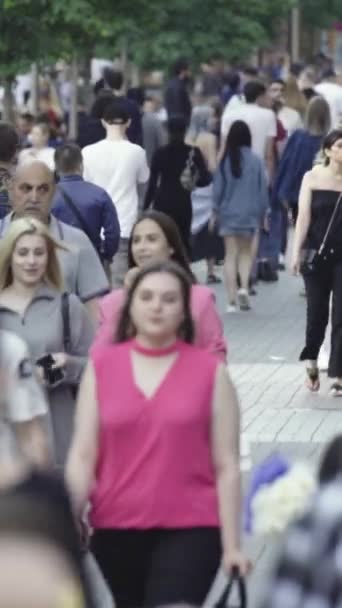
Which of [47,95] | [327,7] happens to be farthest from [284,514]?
[327,7]

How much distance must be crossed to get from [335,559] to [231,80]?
3071 cm

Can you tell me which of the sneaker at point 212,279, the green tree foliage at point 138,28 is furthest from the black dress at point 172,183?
the green tree foliage at point 138,28

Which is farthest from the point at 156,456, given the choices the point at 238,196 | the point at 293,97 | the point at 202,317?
the point at 293,97

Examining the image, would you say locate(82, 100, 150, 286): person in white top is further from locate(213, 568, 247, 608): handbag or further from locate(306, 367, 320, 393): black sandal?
locate(213, 568, 247, 608): handbag

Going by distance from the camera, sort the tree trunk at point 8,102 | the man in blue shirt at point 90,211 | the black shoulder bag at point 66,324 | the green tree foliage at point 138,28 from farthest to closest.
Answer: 1. the tree trunk at point 8,102
2. the green tree foliage at point 138,28
3. the man in blue shirt at point 90,211
4. the black shoulder bag at point 66,324

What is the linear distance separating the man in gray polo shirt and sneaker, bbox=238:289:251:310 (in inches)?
356

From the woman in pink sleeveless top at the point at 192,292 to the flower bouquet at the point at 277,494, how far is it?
1.51 m

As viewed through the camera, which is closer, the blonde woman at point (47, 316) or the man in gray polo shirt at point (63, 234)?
the blonde woman at point (47, 316)

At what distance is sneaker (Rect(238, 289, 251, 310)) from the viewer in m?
20.1

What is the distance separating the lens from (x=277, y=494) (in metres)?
5.45

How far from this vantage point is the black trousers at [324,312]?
14727 mm

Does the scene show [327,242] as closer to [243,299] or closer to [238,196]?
[238,196]

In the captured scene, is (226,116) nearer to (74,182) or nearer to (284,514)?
(74,182)

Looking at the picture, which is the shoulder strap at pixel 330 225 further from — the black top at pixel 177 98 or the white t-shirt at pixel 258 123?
the black top at pixel 177 98
